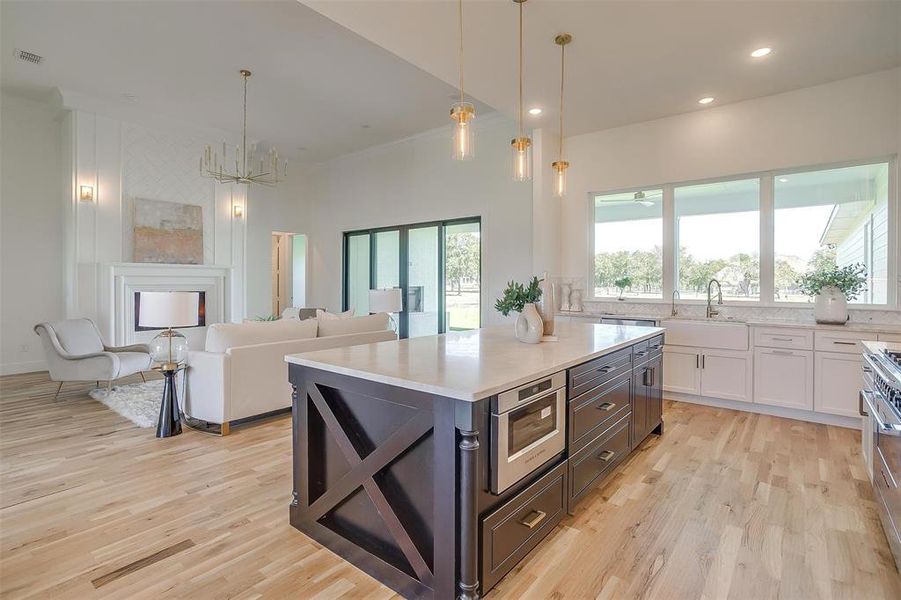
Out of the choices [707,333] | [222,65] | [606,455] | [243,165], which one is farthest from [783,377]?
[243,165]

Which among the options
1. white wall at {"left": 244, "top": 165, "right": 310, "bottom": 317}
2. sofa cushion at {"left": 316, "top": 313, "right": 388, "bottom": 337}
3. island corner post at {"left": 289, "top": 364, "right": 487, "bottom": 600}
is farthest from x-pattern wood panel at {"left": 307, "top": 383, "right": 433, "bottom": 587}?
white wall at {"left": 244, "top": 165, "right": 310, "bottom": 317}

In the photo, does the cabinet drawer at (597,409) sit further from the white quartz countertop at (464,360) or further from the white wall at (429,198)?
A: the white wall at (429,198)

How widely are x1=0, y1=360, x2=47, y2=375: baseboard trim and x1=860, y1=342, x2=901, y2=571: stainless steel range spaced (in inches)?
342

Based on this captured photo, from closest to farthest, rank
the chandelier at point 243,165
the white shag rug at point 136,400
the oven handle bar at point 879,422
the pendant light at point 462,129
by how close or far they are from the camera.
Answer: the oven handle bar at point 879,422 → the pendant light at point 462,129 → the white shag rug at point 136,400 → the chandelier at point 243,165

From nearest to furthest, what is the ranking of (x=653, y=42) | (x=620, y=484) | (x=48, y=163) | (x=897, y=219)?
(x=620, y=484) → (x=653, y=42) → (x=897, y=219) → (x=48, y=163)

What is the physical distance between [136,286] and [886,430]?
781cm

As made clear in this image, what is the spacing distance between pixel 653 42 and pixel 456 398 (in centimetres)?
342

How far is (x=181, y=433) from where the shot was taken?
11.9 ft

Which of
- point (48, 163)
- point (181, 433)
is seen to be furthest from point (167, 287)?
point (181, 433)

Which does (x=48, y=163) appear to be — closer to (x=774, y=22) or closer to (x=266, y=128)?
(x=266, y=128)

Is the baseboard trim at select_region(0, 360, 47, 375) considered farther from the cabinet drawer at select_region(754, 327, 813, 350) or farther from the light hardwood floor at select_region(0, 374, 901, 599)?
the cabinet drawer at select_region(754, 327, 813, 350)

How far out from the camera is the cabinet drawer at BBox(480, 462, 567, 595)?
Result: 65.4 inches

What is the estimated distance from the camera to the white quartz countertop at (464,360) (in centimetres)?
166

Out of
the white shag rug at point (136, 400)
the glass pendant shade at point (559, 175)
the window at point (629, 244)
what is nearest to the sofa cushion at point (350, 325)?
the white shag rug at point (136, 400)
